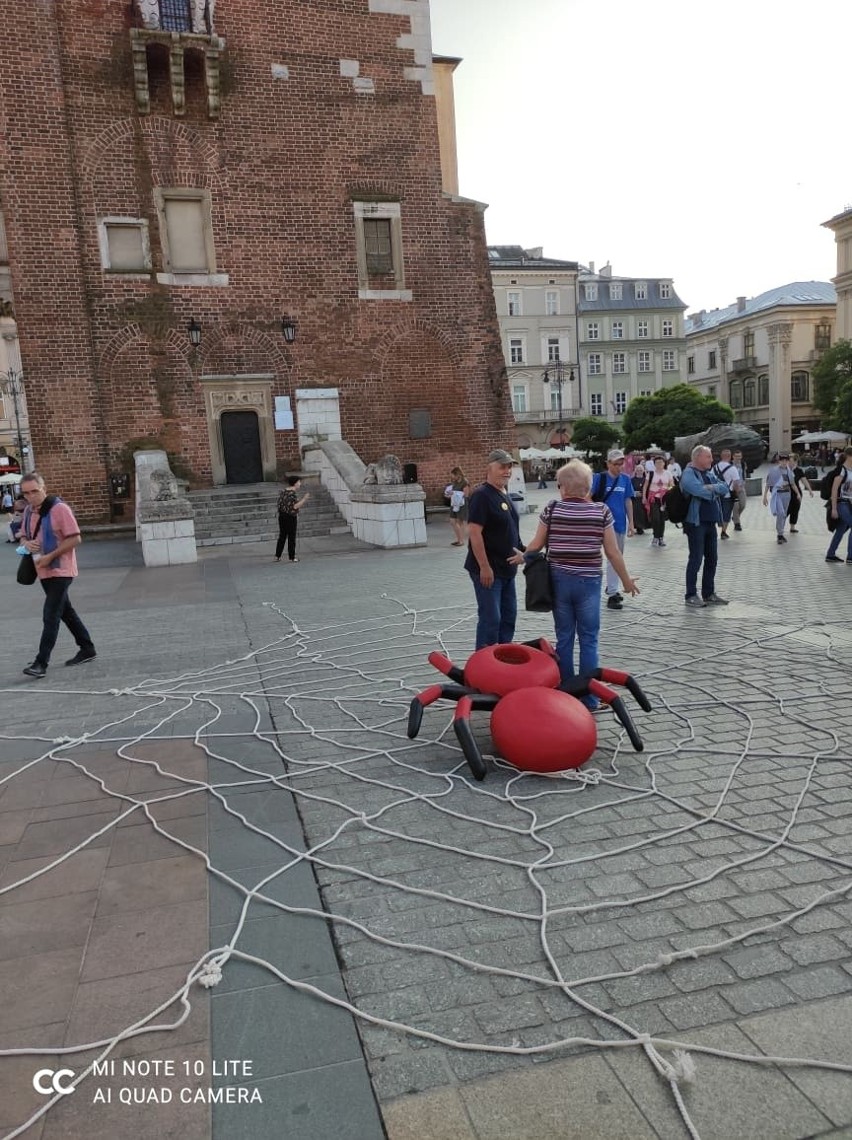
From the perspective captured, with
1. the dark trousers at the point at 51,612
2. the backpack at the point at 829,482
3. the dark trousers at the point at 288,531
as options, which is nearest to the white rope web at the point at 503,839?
the dark trousers at the point at 51,612

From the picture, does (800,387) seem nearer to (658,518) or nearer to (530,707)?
(658,518)

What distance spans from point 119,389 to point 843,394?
135 feet

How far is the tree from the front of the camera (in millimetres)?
56938

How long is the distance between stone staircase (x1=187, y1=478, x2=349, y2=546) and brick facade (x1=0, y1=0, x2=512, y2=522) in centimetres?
175

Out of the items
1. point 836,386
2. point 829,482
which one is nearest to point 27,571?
point 829,482

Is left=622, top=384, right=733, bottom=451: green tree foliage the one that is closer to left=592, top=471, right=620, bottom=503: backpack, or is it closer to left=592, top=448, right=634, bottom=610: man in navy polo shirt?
left=592, top=448, right=634, bottom=610: man in navy polo shirt

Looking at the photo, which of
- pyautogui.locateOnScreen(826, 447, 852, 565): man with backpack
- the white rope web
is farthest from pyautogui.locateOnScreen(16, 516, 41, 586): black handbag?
pyautogui.locateOnScreen(826, 447, 852, 565): man with backpack

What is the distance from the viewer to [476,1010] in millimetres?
2576

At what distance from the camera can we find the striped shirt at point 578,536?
5.20 meters

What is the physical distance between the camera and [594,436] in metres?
57.2

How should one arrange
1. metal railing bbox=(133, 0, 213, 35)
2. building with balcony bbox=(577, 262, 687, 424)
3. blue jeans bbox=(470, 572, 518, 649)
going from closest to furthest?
blue jeans bbox=(470, 572, 518, 649) → metal railing bbox=(133, 0, 213, 35) → building with balcony bbox=(577, 262, 687, 424)

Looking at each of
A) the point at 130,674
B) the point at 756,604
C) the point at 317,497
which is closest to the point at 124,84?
the point at 317,497

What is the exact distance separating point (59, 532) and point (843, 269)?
61421mm

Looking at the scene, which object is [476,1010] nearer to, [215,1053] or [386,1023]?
[386,1023]
